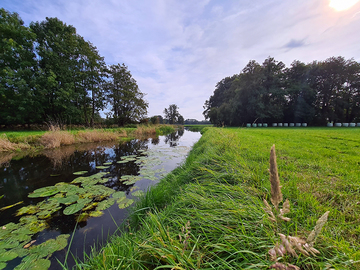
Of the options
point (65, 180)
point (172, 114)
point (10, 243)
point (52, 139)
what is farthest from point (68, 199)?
point (172, 114)

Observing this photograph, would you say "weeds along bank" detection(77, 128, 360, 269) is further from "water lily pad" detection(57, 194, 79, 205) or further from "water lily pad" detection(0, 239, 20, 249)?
"water lily pad" detection(57, 194, 79, 205)

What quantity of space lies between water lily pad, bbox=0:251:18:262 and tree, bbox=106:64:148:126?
2101cm

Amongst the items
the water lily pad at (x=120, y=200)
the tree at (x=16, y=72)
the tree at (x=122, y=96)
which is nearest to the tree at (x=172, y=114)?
the tree at (x=122, y=96)

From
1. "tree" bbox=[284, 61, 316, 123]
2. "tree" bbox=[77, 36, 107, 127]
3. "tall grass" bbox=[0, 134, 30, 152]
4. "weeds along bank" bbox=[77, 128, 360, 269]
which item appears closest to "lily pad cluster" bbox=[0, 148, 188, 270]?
"weeds along bank" bbox=[77, 128, 360, 269]

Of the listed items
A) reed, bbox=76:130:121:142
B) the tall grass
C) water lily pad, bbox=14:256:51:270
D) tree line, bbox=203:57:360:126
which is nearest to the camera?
water lily pad, bbox=14:256:51:270

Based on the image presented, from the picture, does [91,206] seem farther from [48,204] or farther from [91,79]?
[91,79]

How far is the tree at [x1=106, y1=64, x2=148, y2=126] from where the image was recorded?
816 inches

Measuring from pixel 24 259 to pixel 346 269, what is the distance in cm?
291

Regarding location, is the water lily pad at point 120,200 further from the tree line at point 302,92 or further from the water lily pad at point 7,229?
the tree line at point 302,92

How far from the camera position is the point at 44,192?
9.48 feet

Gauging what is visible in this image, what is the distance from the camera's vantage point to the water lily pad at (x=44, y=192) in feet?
9.09

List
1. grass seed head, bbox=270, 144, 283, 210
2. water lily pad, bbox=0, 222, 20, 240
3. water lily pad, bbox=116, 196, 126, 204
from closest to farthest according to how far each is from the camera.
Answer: grass seed head, bbox=270, 144, 283, 210
water lily pad, bbox=0, 222, 20, 240
water lily pad, bbox=116, 196, 126, 204

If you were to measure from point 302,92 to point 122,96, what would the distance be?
29.9m

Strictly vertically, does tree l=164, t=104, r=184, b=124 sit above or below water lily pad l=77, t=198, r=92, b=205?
above
